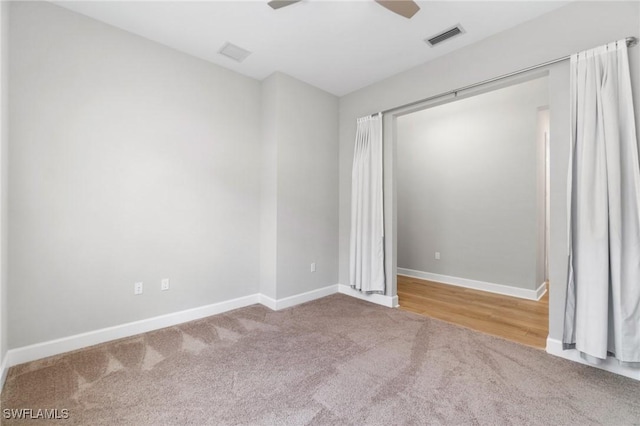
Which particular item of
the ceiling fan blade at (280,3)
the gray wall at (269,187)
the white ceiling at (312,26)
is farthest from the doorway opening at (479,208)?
the ceiling fan blade at (280,3)

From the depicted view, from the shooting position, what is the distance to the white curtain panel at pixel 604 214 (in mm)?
1966

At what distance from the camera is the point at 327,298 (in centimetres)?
390

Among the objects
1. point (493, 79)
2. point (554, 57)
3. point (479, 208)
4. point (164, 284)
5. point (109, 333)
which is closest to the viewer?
point (554, 57)

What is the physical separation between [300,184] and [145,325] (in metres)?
2.27

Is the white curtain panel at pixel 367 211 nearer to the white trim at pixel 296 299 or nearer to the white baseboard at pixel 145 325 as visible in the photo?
the white baseboard at pixel 145 325

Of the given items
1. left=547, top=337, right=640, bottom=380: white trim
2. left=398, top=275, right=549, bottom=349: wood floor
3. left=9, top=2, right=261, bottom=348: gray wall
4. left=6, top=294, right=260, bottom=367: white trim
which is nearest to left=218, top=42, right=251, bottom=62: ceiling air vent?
left=9, top=2, right=261, bottom=348: gray wall

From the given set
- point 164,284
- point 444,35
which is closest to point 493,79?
point 444,35

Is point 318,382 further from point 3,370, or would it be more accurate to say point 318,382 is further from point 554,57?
point 554,57

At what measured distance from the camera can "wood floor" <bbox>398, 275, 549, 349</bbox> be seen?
2820 mm

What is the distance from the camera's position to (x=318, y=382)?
1.98 metres

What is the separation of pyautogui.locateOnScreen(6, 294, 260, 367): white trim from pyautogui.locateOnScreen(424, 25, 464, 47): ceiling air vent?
3529 millimetres

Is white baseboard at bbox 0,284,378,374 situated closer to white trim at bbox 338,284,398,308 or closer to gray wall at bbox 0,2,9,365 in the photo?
white trim at bbox 338,284,398,308

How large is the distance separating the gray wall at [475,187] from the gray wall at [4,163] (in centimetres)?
498

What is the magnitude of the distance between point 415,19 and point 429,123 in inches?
104
